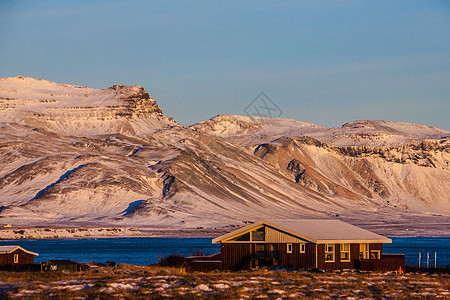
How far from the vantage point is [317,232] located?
53.0 meters

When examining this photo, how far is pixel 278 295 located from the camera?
3653 cm

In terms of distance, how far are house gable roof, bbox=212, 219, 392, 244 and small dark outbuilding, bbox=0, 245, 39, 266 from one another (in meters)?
15.6

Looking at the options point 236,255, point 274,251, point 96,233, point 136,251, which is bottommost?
point 136,251

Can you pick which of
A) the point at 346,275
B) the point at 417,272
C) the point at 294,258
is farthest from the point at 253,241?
the point at 417,272

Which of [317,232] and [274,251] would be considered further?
[317,232]

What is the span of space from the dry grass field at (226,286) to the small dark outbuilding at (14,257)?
44.3 feet

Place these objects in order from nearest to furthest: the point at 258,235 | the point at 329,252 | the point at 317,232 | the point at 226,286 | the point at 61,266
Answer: the point at 226,286, the point at 329,252, the point at 258,235, the point at 317,232, the point at 61,266

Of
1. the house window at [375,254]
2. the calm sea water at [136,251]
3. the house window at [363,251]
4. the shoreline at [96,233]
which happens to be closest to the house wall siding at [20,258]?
the calm sea water at [136,251]

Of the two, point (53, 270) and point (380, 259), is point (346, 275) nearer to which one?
point (380, 259)

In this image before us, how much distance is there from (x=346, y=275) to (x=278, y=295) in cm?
1124

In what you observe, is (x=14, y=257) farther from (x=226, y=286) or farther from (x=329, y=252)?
(x=226, y=286)

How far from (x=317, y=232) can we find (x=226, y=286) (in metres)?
15.2

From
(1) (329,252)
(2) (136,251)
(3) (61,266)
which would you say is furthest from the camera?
(2) (136,251)

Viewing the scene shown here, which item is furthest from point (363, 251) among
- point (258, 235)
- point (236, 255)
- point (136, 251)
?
point (136, 251)
